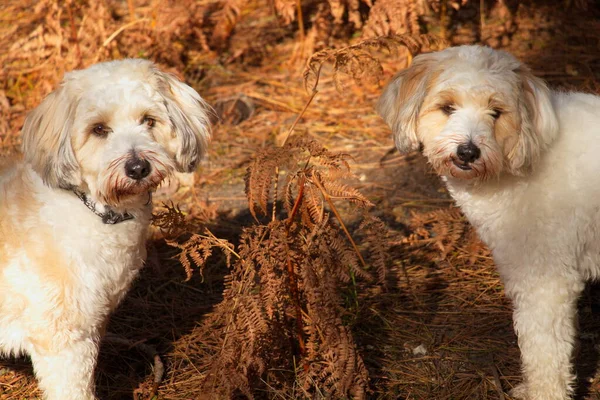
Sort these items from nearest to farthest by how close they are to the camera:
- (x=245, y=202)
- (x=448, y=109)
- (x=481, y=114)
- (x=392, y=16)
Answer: (x=481, y=114)
(x=448, y=109)
(x=245, y=202)
(x=392, y=16)

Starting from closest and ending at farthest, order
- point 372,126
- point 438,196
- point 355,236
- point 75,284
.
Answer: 1. point 75,284
2. point 355,236
3. point 438,196
4. point 372,126

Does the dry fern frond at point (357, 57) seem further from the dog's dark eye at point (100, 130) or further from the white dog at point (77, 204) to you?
the dog's dark eye at point (100, 130)

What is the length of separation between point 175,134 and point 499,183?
1628 millimetres

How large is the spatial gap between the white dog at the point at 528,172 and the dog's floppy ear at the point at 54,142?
1635 millimetres

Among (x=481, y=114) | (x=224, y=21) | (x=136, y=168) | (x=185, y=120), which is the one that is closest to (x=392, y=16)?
(x=224, y=21)

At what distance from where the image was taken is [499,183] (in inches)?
136

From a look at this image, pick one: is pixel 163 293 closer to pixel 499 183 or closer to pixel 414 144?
pixel 414 144

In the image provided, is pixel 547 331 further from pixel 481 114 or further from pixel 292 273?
pixel 292 273

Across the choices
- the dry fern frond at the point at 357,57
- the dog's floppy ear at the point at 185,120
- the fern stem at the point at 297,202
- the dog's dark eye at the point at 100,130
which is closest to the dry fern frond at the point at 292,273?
the fern stem at the point at 297,202

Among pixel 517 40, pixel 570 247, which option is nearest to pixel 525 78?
pixel 570 247

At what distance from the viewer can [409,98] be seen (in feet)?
11.5

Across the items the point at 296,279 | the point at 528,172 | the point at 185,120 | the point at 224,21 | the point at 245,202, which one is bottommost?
the point at 245,202

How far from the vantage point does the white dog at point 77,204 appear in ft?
10.1

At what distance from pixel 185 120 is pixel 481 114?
144cm
